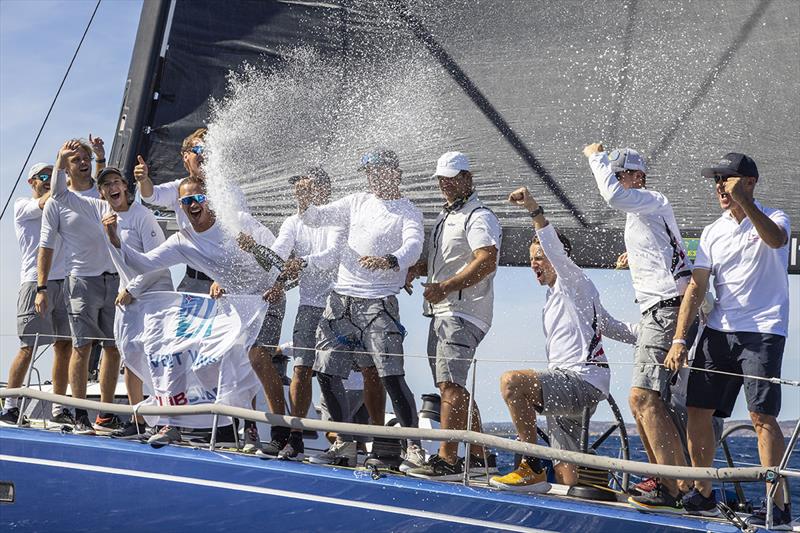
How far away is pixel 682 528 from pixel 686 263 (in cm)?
113

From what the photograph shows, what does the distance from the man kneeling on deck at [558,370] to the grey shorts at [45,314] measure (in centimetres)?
267

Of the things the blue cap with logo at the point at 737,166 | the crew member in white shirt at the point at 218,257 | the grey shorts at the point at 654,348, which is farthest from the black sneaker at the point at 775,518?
the crew member in white shirt at the point at 218,257

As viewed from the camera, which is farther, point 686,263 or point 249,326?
point 249,326

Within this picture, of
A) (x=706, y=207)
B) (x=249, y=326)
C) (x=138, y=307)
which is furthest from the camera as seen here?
(x=706, y=207)

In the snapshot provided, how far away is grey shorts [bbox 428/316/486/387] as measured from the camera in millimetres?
4555

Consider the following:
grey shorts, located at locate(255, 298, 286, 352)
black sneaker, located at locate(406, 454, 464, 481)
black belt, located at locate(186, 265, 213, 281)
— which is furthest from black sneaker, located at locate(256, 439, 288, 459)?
black belt, located at locate(186, 265, 213, 281)

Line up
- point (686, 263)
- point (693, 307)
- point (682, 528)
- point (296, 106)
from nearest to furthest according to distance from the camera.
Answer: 1. point (682, 528)
2. point (693, 307)
3. point (686, 263)
4. point (296, 106)

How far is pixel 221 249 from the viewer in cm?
525

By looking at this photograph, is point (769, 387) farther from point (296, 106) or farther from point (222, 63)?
point (222, 63)

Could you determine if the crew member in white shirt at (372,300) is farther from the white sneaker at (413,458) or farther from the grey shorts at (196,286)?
the grey shorts at (196,286)

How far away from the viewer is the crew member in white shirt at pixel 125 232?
5.32 m

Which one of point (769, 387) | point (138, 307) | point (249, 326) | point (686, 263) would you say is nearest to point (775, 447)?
point (769, 387)

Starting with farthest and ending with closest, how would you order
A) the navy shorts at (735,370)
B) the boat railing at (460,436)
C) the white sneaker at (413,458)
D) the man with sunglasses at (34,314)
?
the man with sunglasses at (34,314) < the white sneaker at (413,458) < the navy shorts at (735,370) < the boat railing at (460,436)

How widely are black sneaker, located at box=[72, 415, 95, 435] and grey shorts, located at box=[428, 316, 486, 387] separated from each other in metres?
1.68
